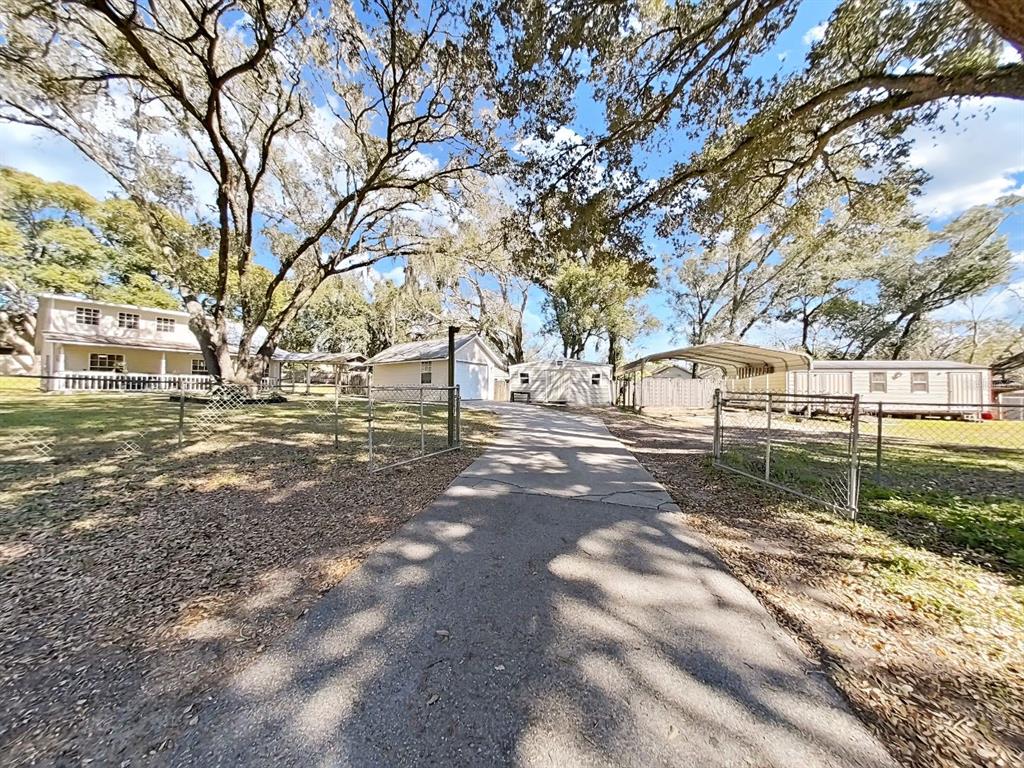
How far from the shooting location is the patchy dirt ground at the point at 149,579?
163 centimetres

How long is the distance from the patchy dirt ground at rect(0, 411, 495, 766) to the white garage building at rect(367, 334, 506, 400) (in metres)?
14.8

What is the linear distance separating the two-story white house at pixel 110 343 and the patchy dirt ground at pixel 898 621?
903 inches

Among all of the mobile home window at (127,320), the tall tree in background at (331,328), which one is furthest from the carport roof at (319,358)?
the mobile home window at (127,320)

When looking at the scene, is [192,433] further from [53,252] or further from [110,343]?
[53,252]

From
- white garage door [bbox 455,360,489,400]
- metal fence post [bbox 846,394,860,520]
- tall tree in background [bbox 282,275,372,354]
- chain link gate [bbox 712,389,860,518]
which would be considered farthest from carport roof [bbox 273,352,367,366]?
metal fence post [bbox 846,394,860,520]

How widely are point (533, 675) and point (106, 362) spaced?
29.7 metres

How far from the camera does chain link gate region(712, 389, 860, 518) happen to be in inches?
158

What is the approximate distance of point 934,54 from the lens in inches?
205

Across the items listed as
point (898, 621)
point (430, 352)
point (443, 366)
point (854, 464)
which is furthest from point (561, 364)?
point (898, 621)

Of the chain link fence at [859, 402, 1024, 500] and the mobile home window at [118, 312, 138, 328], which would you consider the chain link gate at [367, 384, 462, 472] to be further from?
the mobile home window at [118, 312, 138, 328]

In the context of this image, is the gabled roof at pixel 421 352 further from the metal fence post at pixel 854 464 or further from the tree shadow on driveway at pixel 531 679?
the tree shadow on driveway at pixel 531 679

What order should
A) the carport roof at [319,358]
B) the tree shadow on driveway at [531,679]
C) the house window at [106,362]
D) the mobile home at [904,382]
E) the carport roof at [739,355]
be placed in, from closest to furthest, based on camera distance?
the tree shadow on driveway at [531,679] < the carport roof at [739,355] < the mobile home at [904,382] < the house window at [106,362] < the carport roof at [319,358]

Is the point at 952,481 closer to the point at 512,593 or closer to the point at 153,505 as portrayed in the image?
the point at 512,593

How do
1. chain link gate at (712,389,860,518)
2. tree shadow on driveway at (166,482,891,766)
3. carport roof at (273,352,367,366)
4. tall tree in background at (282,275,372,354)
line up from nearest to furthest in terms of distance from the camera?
tree shadow on driveway at (166,482,891,766), chain link gate at (712,389,860,518), carport roof at (273,352,367,366), tall tree in background at (282,275,372,354)
